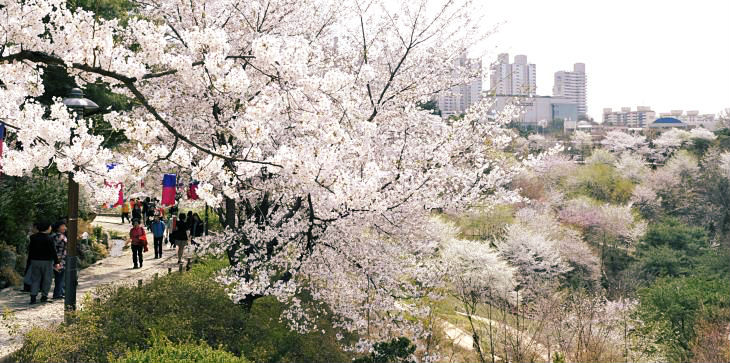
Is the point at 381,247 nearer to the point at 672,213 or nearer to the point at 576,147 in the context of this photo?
the point at 672,213

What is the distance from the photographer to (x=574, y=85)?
5920 inches

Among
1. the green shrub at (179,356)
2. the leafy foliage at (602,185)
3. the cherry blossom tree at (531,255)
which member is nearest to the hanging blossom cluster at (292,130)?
the green shrub at (179,356)

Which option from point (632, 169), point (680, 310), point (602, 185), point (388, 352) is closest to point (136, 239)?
point (388, 352)

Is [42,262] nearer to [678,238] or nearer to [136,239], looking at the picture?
[136,239]

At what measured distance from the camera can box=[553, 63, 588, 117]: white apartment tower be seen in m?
147

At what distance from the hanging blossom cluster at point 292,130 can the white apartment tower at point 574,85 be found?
145 metres

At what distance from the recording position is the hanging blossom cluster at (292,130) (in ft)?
15.1

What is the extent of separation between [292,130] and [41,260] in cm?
522

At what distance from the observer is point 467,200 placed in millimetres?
7906

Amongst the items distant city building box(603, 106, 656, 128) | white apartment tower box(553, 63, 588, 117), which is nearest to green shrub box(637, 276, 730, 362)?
distant city building box(603, 106, 656, 128)

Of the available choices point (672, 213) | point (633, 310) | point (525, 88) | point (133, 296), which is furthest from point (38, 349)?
point (672, 213)

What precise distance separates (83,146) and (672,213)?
35.8m

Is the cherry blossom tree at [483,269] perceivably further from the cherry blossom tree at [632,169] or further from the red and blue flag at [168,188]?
the cherry blossom tree at [632,169]

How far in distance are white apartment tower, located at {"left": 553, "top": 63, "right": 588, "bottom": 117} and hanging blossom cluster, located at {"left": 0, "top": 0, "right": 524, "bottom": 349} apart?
145 m
